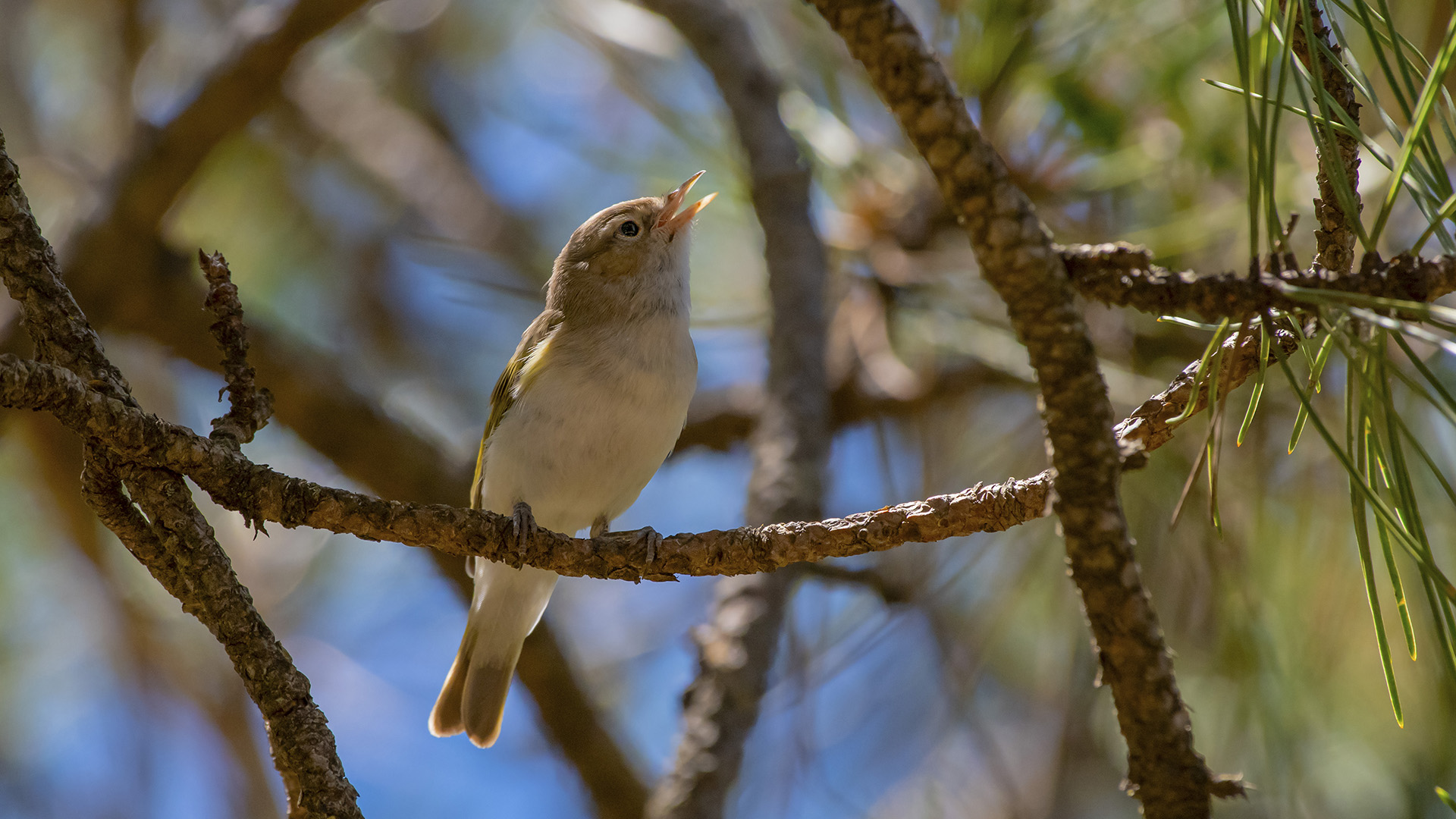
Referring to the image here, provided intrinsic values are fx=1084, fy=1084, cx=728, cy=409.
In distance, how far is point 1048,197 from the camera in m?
3.63

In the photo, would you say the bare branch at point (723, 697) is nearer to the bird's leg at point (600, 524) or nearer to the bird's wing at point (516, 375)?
the bird's leg at point (600, 524)

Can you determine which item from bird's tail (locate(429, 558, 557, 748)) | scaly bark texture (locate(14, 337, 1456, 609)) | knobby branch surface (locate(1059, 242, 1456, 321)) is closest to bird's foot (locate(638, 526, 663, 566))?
scaly bark texture (locate(14, 337, 1456, 609))

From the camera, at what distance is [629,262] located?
Result: 363 centimetres

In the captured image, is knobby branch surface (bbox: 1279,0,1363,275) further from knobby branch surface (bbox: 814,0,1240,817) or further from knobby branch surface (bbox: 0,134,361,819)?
knobby branch surface (bbox: 0,134,361,819)

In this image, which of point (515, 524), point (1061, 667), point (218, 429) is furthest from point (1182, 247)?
point (218, 429)

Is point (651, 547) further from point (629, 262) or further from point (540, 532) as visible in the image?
point (629, 262)

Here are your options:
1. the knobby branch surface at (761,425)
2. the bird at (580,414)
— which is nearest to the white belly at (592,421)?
the bird at (580,414)

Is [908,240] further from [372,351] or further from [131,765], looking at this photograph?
[131,765]

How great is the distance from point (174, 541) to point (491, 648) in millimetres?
2143

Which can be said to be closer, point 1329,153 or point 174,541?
point 1329,153

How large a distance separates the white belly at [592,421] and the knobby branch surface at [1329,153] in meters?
→ 1.97

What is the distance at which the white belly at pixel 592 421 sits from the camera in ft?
10.0

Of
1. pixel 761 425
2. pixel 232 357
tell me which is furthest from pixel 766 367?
pixel 232 357

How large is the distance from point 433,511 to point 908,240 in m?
2.63
